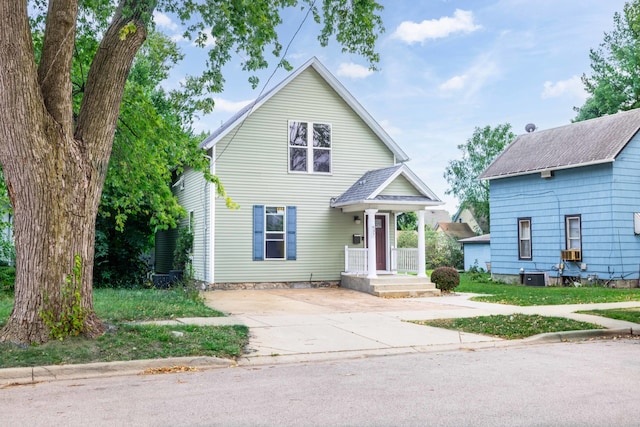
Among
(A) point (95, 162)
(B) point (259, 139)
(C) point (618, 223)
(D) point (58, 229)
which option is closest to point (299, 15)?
(A) point (95, 162)

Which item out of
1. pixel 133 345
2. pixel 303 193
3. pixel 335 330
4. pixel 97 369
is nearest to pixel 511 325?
pixel 335 330

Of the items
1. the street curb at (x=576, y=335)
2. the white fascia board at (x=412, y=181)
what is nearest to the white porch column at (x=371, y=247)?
the white fascia board at (x=412, y=181)

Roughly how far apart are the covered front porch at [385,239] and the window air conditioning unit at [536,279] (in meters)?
5.38

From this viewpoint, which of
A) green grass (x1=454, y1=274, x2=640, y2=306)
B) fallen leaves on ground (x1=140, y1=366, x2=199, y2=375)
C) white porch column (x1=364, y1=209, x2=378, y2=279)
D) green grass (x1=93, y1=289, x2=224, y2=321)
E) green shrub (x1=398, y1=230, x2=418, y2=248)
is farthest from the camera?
green shrub (x1=398, y1=230, x2=418, y2=248)

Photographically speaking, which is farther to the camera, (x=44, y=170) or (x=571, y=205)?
(x=571, y=205)

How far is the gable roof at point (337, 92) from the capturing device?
63.0 ft

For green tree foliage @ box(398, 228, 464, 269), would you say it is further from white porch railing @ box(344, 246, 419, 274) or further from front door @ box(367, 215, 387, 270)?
white porch railing @ box(344, 246, 419, 274)

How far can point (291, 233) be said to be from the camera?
783 inches

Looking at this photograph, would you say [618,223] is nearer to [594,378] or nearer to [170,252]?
[594,378]

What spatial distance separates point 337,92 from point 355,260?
5.90 m

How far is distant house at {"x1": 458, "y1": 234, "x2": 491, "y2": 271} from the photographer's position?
33.0m

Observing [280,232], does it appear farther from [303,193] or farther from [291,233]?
[303,193]

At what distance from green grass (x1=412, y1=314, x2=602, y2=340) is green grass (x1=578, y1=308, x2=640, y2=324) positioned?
51.8 inches

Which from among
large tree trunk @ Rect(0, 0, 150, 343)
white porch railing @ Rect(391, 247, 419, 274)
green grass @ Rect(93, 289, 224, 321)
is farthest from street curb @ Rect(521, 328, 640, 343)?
white porch railing @ Rect(391, 247, 419, 274)
